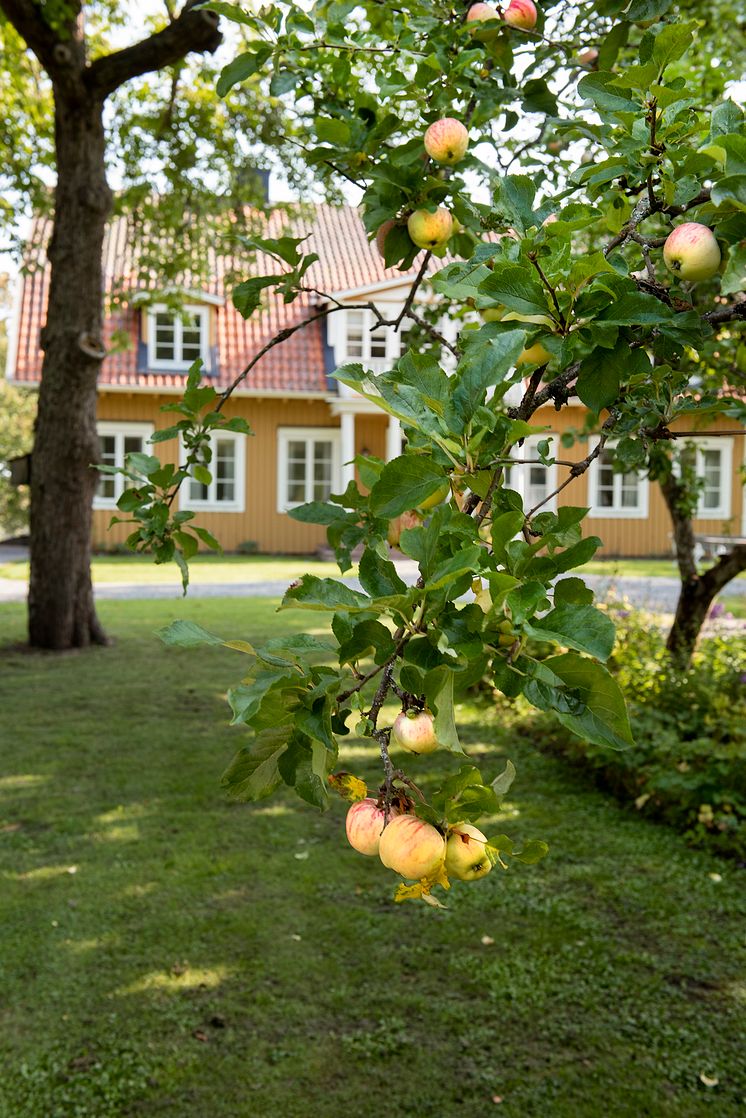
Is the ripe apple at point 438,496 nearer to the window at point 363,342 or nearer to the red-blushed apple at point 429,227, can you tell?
the red-blushed apple at point 429,227

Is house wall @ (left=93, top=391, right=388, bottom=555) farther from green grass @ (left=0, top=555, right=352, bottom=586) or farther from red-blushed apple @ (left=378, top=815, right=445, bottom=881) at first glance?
red-blushed apple @ (left=378, top=815, right=445, bottom=881)

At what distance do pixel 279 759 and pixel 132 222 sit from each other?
10192 mm

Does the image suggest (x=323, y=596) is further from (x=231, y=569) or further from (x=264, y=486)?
(x=264, y=486)

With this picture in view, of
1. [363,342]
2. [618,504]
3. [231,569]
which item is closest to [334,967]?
[231,569]

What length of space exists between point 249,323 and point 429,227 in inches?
677

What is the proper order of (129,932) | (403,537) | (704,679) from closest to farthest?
(403,537) → (129,932) → (704,679)

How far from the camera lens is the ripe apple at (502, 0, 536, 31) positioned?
5.32 ft

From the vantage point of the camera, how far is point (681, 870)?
3.79 m

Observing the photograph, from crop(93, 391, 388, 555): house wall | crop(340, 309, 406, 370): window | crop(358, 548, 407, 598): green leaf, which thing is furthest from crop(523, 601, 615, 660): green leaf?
crop(93, 391, 388, 555): house wall

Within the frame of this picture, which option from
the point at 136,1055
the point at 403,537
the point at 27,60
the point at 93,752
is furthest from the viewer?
the point at 27,60

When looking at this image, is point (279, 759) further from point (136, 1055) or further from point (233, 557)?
point (233, 557)

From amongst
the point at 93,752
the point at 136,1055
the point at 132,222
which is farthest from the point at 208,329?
the point at 136,1055

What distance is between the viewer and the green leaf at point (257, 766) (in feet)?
3.19

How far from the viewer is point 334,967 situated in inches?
122
